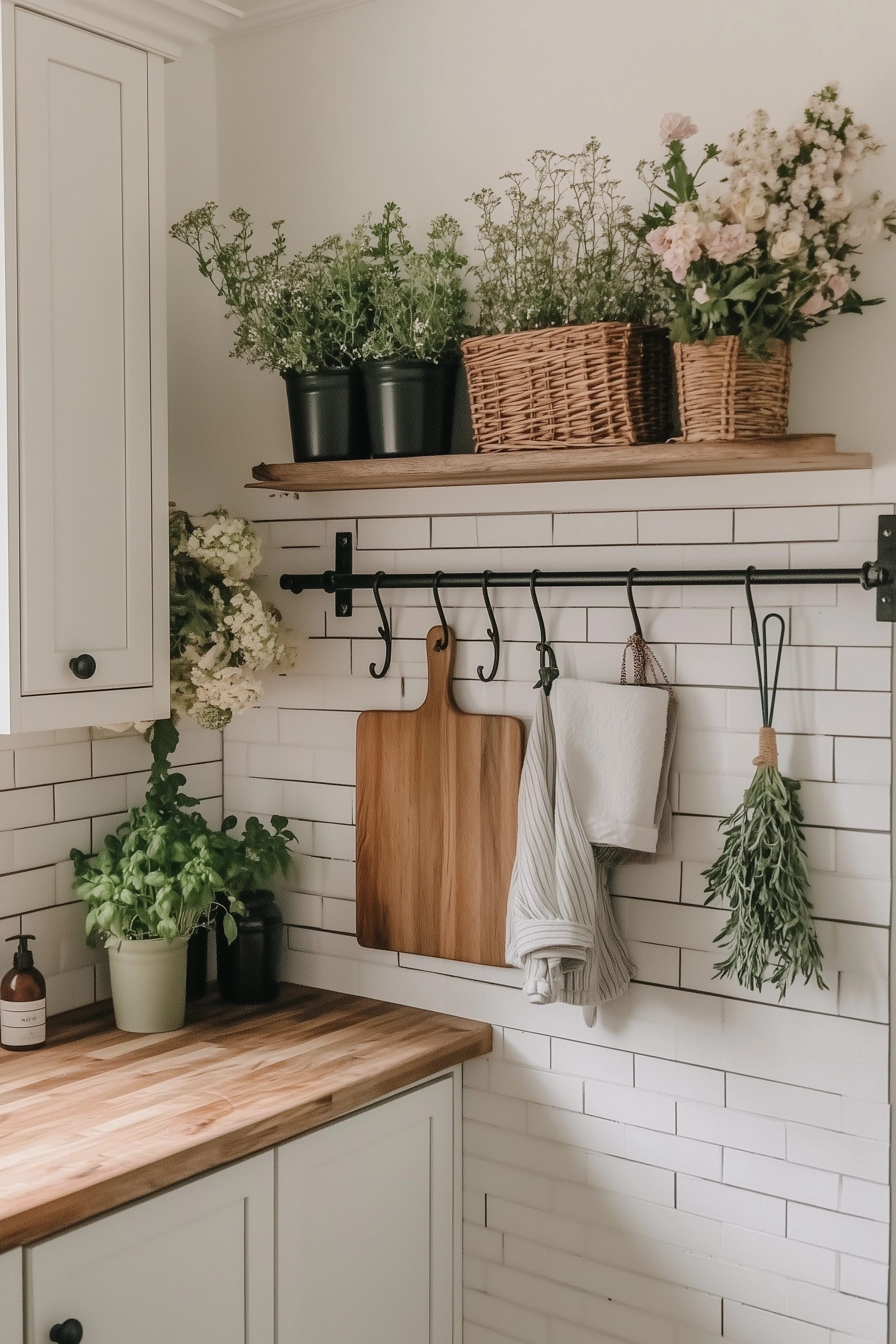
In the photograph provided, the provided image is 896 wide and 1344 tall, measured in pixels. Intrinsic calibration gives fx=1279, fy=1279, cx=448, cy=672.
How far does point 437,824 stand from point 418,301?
0.83m

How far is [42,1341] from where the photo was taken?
1.42 m

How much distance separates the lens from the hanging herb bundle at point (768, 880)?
1.68 m

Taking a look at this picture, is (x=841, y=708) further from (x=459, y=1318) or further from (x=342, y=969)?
(x=459, y=1318)

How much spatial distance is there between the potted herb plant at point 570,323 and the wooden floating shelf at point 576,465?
0.04 meters

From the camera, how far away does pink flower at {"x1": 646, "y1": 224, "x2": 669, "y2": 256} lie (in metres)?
1.57

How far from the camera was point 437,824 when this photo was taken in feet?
6.88

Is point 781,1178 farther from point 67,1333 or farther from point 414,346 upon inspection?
point 414,346

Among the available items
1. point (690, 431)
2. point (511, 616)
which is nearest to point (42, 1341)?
point (511, 616)

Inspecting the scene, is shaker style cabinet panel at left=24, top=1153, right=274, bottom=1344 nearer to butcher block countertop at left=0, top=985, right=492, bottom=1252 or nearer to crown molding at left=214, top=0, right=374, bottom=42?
butcher block countertop at left=0, top=985, right=492, bottom=1252

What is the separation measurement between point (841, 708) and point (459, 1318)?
1.18 m

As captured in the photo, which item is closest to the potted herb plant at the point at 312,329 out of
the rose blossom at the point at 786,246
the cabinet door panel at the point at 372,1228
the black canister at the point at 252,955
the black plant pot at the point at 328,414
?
the black plant pot at the point at 328,414

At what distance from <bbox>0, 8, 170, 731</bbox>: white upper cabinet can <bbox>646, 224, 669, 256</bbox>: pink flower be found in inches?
31.0

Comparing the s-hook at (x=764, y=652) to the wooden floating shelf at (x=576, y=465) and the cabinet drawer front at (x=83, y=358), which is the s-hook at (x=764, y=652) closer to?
the wooden floating shelf at (x=576, y=465)

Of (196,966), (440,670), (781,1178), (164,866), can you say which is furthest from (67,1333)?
(440,670)
